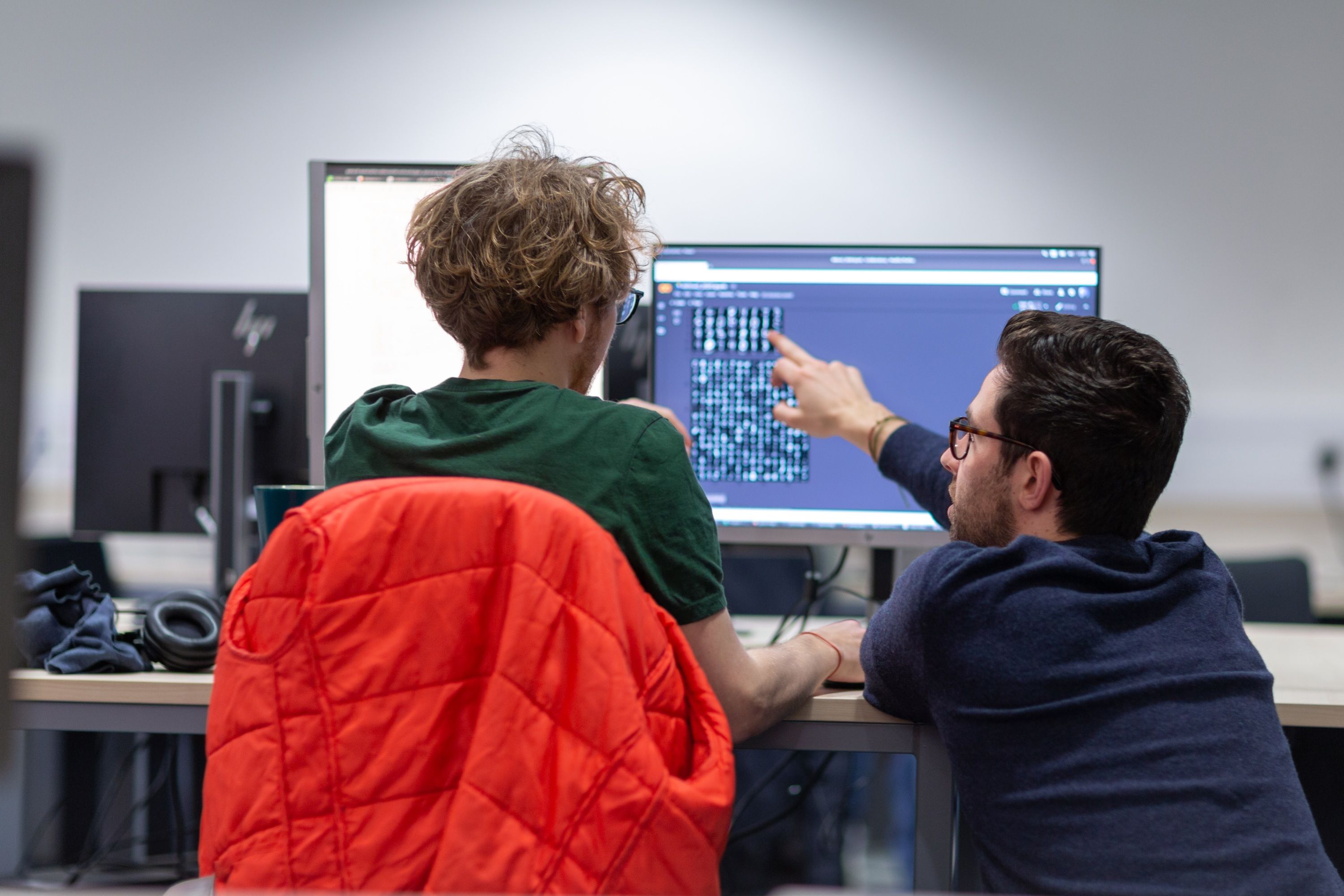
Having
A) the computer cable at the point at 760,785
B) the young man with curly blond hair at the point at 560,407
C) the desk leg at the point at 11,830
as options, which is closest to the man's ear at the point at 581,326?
the young man with curly blond hair at the point at 560,407

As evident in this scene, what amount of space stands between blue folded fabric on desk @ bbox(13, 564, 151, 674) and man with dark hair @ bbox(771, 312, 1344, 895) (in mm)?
891

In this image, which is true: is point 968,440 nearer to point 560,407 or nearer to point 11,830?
point 560,407

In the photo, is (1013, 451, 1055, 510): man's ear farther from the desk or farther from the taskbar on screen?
the taskbar on screen

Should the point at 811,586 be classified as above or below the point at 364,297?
below

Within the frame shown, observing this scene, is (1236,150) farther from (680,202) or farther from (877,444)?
(877,444)

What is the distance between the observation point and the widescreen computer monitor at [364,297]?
1.50 metres

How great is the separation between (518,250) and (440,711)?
1.75 feet

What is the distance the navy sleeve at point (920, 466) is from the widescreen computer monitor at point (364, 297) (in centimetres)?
64

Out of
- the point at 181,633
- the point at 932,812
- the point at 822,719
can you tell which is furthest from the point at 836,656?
the point at 181,633

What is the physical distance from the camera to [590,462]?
947mm

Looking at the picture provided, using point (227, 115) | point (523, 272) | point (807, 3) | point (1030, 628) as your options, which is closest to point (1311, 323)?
point (807, 3)

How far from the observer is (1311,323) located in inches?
105

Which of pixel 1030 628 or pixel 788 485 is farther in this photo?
pixel 788 485

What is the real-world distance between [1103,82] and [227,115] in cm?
239
